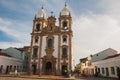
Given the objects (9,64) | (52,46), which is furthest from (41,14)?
(9,64)

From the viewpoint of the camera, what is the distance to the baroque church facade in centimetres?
3419

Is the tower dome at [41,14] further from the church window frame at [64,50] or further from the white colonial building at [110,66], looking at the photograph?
the white colonial building at [110,66]

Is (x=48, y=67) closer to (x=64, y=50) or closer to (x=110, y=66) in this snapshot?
(x=64, y=50)

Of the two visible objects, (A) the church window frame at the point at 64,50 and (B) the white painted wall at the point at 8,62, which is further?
(A) the church window frame at the point at 64,50

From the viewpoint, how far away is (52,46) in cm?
3559

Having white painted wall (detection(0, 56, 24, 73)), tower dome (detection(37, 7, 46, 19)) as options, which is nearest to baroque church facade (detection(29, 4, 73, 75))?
tower dome (detection(37, 7, 46, 19))

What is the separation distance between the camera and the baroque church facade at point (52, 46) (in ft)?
112

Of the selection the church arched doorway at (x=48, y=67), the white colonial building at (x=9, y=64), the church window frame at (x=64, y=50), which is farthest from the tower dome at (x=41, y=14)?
the white colonial building at (x=9, y=64)

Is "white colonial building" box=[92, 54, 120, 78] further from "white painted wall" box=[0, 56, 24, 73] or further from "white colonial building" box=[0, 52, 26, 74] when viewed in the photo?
"white painted wall" box=[0, 56, 24, 73]

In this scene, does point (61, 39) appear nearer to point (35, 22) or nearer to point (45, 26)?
point (45, 26)

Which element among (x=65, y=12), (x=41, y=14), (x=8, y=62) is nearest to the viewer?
(x=8, y=62)

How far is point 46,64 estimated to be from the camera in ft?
116

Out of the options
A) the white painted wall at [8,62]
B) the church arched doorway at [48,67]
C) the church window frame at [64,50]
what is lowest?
the church arched doorway at [48,67]

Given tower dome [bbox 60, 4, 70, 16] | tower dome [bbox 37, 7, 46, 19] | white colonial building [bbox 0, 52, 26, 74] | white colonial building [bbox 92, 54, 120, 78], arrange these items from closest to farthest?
1. white colonial building [bbox 92, 54, 120, 78]
2. white colonial building [bbox 0, 52, 26, 74]
3. tower dome [bbox 60, 4, 70, 16]
4. tower dome [bbox 37, 7, 46, 19]
